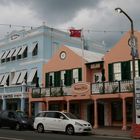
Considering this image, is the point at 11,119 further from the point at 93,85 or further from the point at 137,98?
the point at 137,98

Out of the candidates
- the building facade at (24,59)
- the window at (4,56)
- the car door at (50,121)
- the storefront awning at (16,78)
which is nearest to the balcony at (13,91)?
the building facade at (24,59)

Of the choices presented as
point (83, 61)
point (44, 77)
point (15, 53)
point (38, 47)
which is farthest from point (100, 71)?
point (15, 53)

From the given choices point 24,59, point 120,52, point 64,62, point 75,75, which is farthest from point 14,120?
point 24,59

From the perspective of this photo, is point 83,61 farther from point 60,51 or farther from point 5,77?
point 5,77

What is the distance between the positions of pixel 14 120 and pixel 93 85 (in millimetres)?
7072

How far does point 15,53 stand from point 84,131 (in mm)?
22114

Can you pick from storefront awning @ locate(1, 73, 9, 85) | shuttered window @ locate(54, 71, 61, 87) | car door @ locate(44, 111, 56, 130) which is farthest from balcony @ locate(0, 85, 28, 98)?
car door @ locate(44, 111, 56, 130)

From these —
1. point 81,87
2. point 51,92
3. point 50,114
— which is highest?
point 81,87

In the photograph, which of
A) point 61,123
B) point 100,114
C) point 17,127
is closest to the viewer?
point 61,123

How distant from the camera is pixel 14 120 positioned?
3047 cm

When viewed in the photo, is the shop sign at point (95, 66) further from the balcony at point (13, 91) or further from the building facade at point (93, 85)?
the balcony at point (13, 91)

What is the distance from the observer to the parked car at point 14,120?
99.0 ft

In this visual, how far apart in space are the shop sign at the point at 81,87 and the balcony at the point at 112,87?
550 millimetres

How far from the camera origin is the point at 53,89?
35.8 m
